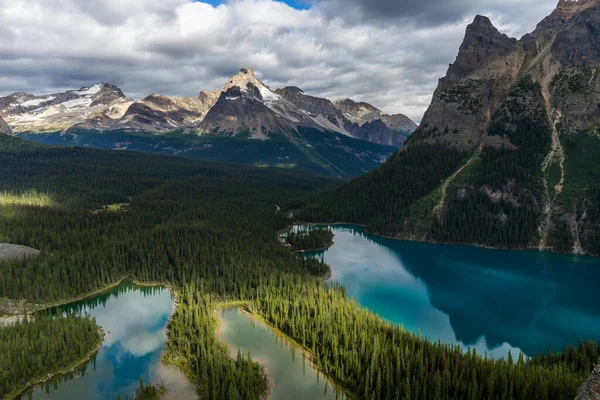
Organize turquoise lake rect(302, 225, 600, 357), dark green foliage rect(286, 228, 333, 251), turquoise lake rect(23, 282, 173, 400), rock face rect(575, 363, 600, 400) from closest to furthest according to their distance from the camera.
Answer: rock face rect(575, 363, 600, 400)
turquoise lake rect(23, 282, 173, 400)
turquoise lake rect(302, 225, 600, 357)
dark green foliage rect(286, 228, 333, 251)

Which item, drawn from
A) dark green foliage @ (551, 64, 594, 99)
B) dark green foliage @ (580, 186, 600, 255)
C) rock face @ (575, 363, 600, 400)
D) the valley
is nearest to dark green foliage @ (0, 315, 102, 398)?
the valley

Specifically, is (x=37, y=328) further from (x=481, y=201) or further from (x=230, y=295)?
(x=481, y=201)

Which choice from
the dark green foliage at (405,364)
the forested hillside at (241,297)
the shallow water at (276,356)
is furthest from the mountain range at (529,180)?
the shallow water at (276,356)

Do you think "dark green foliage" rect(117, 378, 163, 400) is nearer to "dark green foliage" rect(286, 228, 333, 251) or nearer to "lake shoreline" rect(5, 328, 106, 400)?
"lake shoreline" rect(5, 328, 106, 400)

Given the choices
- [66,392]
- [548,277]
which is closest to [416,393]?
[66,392]

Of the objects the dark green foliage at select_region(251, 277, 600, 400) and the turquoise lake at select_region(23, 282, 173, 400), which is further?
the turquoise lake at select_region(23, 282, 173, 400)

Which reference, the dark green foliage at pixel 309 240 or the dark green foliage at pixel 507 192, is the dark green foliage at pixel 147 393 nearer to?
the dark green foliage at pixel 309 240
